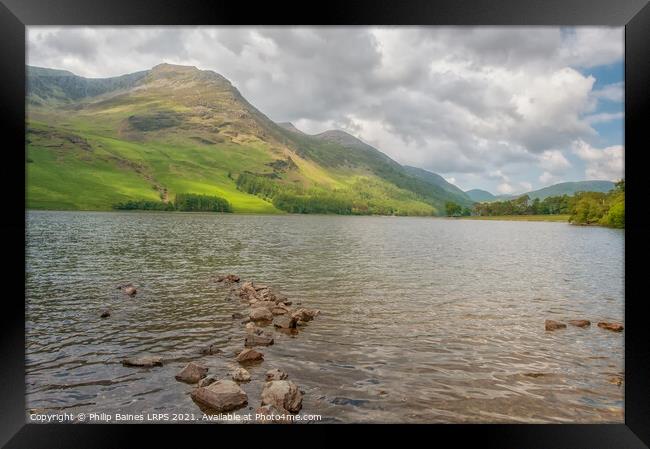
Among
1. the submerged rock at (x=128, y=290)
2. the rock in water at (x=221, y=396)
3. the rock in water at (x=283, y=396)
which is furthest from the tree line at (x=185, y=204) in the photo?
the rock in water at (x=283, y=396)

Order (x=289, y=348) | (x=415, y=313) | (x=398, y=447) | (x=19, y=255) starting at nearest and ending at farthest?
(x=398, y=447), (x=19, y=255), (x=289, y=348), (x=415, y=313)

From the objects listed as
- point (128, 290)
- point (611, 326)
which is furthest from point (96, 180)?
point (611, 326)

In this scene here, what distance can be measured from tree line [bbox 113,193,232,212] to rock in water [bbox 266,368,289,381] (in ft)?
480

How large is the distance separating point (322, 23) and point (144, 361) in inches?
337

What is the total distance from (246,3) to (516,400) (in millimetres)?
9076

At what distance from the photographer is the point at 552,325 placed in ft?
46.0

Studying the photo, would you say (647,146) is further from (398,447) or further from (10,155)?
(10,155)

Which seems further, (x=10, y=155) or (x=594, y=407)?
(x=594, y=407)

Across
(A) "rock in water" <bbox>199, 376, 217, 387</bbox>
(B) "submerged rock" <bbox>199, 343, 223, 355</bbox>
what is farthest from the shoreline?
(A) "rock in water" <bbox>199, 376, 217, 387</bbox>

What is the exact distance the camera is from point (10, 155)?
17.9ft

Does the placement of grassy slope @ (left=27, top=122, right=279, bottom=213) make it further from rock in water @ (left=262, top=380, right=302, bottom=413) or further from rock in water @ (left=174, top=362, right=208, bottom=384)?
rock in water @ (left=262, top=380, right=302, bottom=413)

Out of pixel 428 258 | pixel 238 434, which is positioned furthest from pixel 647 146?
pixel 428 258

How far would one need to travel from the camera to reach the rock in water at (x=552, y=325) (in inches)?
550

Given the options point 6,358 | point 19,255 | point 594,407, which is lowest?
point 594,407
